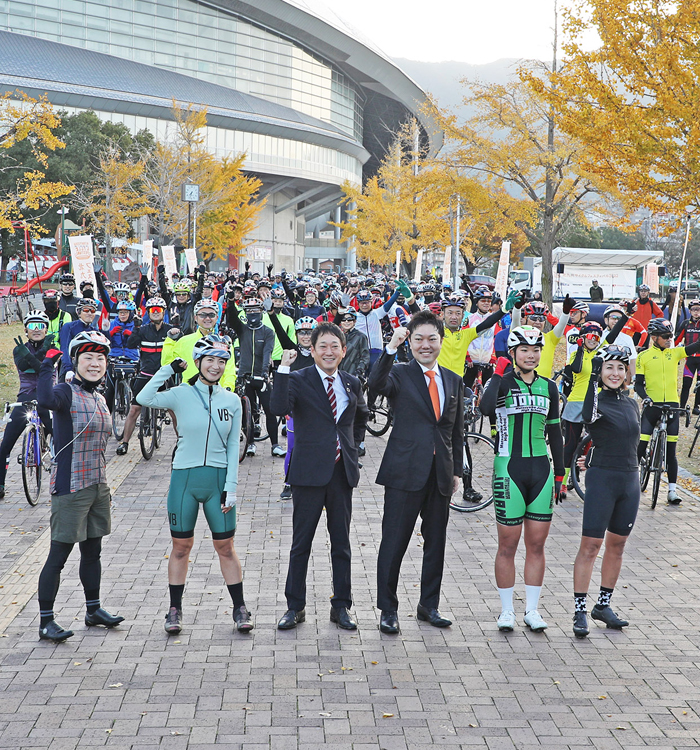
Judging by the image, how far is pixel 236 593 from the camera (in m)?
5.82

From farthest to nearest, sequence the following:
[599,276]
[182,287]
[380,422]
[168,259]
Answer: [599,276] < [168,259] < [380,422] < [182,287]


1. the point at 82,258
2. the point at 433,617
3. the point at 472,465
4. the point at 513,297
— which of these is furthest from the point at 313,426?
the point at 82,258

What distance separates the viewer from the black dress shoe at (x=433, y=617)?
5957 mm

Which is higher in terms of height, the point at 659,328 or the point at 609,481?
the point at 659,328

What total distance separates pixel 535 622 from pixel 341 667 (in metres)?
1.46

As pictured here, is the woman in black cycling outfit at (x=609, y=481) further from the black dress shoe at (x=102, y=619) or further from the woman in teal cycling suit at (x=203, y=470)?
the black dress shoe at (x=102, y=619)

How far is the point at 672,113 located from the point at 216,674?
11.5 metres

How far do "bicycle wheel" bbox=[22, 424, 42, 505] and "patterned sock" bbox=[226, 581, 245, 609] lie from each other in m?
3.85

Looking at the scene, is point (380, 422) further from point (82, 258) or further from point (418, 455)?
point (418, 455)

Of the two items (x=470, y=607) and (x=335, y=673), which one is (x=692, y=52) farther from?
(x=335, y=673)

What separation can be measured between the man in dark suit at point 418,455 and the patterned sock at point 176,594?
134cm

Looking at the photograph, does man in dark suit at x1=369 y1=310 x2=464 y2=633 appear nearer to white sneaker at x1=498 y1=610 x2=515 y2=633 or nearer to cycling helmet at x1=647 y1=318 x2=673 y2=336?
white sneaker at x1=498 y1=610 x2=515 y2=633

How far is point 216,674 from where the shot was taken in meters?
5.11

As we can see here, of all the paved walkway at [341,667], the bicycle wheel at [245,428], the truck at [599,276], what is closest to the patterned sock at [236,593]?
the paved walkway at [341,667]
